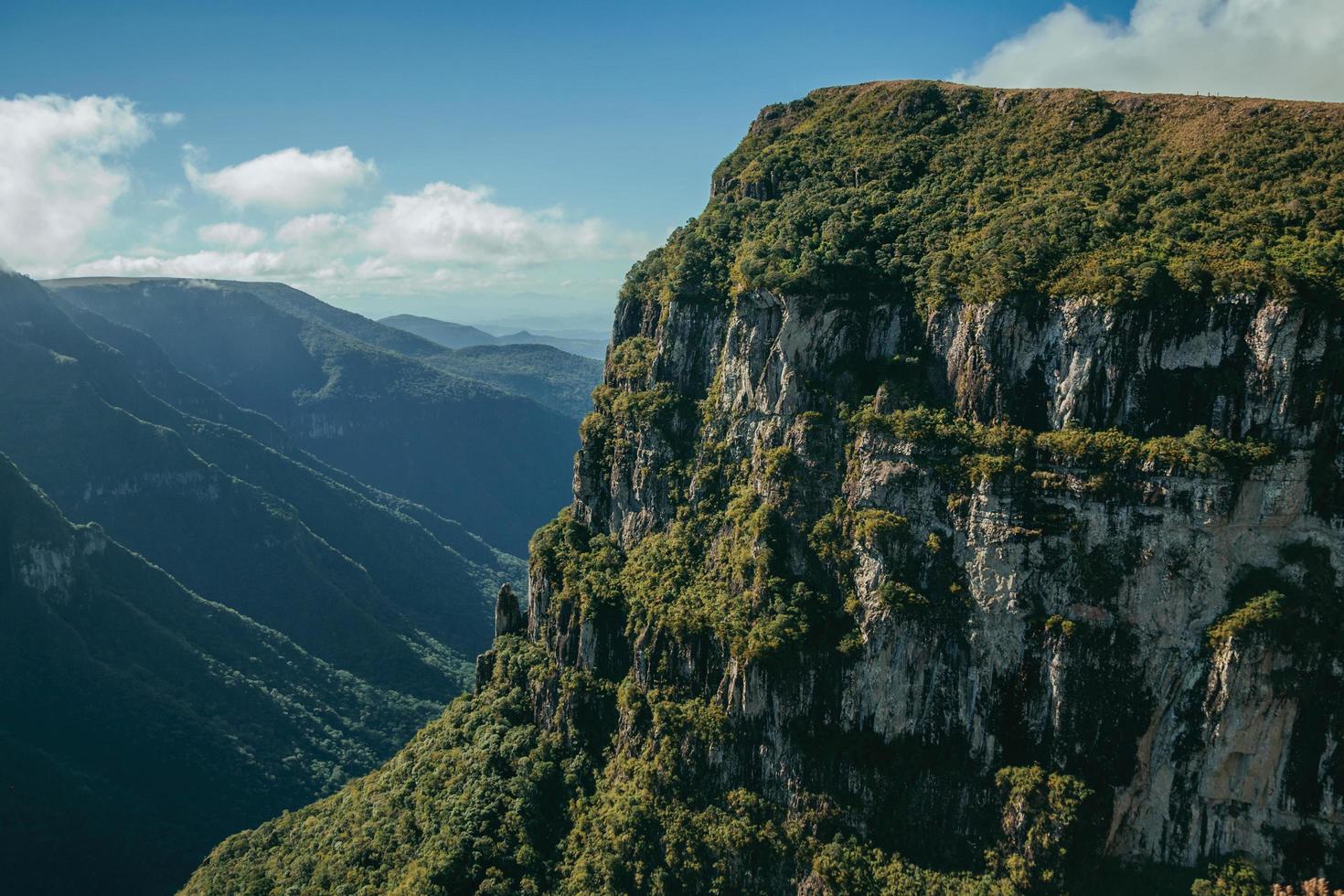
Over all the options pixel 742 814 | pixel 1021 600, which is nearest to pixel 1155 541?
pixel 1021 600

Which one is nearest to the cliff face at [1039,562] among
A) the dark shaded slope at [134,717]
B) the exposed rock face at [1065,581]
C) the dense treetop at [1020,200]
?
the exposed rock face at [1065,581]

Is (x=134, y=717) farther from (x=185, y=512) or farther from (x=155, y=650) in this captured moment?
(x=185, y=512)

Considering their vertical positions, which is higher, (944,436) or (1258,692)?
(944,436)

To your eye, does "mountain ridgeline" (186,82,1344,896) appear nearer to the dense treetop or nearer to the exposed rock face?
the exposed rock face

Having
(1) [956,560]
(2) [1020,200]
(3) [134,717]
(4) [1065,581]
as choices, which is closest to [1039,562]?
(4) [1065,581]

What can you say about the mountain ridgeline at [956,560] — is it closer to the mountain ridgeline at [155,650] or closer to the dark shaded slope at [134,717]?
the dark shaded slope at [134,717]

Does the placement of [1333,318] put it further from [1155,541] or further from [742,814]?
[742,814]
